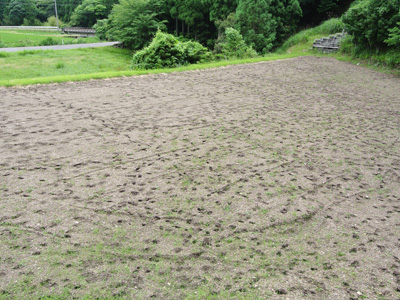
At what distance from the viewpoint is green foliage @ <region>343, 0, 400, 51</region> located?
12988mm

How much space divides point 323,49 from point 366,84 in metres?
8.29

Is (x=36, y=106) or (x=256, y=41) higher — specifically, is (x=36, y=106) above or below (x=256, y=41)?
below

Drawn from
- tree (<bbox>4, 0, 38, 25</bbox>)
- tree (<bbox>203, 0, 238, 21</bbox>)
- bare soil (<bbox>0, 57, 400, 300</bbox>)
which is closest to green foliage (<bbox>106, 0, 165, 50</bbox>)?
tree (<bbox>203, 0, 238, 21</bbox>)

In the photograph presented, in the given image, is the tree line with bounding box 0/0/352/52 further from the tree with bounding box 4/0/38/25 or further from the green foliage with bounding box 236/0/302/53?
the tree with bounding box 4/0/38/25

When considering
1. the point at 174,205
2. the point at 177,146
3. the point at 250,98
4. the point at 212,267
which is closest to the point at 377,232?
the point at 212,267

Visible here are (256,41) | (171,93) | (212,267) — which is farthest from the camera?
(256,41)

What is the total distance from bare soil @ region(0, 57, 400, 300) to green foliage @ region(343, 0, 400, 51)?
854cm

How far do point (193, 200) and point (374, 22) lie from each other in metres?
14.2

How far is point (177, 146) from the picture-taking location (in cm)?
504

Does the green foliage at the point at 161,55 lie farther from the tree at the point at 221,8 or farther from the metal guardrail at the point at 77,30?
the metal guardrail at the point at 77,30

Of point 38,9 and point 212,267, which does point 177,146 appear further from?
point 38,9

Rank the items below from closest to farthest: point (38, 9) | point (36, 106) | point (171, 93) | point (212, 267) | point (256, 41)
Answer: point (212, 267)
point (36, 106)
point (171, 93)
point (256, 41)
point (38, 9)

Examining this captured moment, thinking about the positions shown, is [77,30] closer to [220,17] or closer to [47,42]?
[47,42]

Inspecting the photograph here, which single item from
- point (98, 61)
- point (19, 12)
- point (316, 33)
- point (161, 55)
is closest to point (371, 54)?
point (316, 33)
